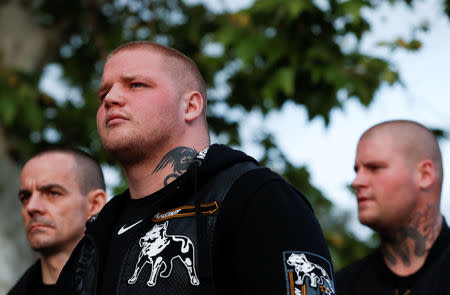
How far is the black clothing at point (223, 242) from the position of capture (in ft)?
7.02

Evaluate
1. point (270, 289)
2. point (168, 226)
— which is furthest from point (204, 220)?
point (270, 289)

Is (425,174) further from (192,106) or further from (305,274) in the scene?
(305,274)

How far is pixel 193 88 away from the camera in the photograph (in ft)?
9.50

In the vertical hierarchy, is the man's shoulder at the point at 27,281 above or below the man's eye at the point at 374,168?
below

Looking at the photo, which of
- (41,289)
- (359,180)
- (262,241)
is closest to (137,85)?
(262,241)

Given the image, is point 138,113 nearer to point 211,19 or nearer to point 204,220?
point 204,220

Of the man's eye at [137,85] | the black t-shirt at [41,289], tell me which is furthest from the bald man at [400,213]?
the black t-shirt at [41,289]

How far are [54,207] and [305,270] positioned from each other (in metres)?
2.69

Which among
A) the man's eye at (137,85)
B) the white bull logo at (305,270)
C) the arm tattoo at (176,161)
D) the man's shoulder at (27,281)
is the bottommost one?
the white bull logo at (305,270)

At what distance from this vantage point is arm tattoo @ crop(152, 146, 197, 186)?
2.68 metres

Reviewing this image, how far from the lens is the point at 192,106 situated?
9.24 feet

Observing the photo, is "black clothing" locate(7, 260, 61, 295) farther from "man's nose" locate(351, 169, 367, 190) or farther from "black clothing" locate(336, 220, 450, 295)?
"man's nose" locate(351, 169, 367, 190)

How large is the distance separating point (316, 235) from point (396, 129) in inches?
94.7

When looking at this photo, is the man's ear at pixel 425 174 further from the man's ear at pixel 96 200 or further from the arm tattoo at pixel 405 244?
the man's ear at pixel 96 200
